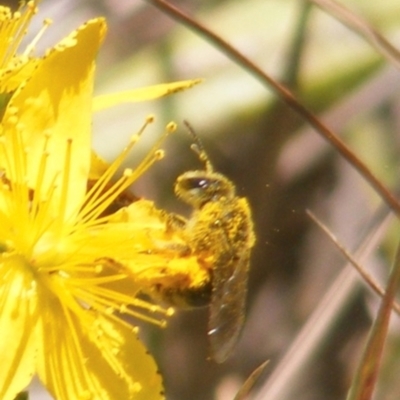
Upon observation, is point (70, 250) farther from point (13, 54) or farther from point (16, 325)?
point (13, 54)

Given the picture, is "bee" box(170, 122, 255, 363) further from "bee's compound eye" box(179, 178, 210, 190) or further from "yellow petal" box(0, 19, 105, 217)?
"yellow petal" box(0, 19, 105, 217)

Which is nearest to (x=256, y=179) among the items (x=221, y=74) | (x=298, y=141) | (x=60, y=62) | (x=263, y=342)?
(x=298, y=141)

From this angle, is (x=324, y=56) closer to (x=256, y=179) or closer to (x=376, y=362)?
(x=256, y=179)

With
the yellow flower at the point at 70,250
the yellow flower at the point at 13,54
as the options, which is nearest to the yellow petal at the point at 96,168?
the yellow flower at the point at 70,250

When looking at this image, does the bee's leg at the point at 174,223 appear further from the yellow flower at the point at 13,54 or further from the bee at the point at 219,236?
the yellow flower at the point at 13,54

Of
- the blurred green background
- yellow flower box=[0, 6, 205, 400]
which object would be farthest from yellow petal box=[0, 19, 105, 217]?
the blurred green background
